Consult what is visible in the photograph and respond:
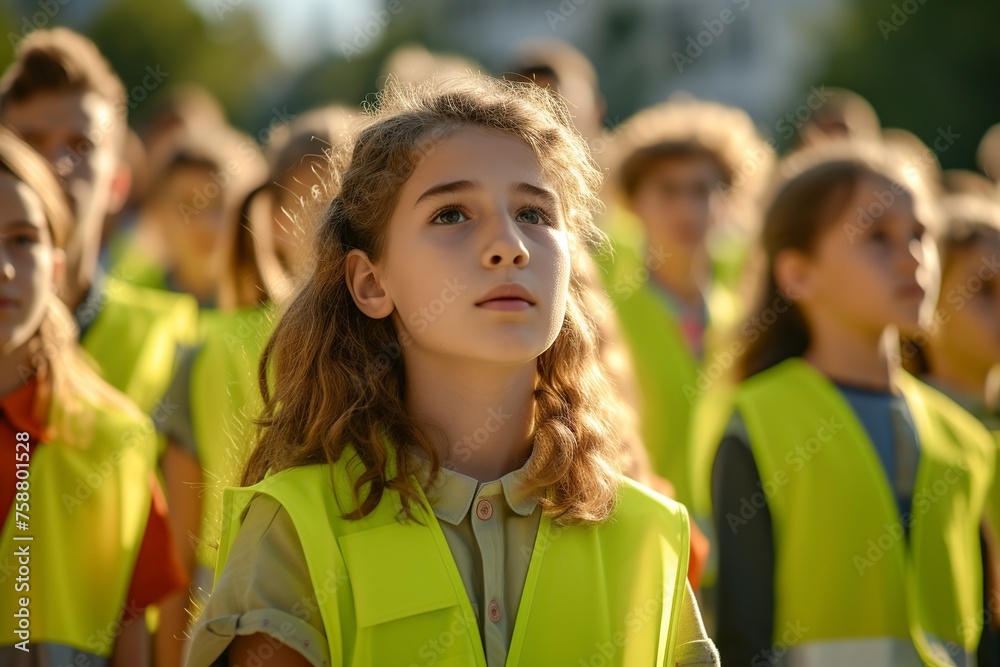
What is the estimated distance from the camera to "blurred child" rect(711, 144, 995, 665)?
11.2ft

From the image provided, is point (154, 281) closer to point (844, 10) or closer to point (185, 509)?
point (185, 509)

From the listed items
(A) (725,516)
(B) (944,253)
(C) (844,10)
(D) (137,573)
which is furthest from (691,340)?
(C) (844,10)

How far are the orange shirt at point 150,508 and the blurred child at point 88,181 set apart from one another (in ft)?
2.90

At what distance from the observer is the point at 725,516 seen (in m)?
3.53

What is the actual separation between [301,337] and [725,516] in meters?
1.53

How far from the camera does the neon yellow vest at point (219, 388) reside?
4.07 meters

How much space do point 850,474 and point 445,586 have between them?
68.2 inches

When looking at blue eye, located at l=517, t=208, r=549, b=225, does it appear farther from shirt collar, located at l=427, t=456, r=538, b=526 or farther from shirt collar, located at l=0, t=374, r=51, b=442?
shirt collar, located at l=0, t=374, r=51, b=442

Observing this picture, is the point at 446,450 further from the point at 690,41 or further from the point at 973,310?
the point at 690,41
